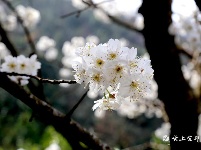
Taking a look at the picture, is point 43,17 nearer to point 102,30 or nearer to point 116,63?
point 102,30

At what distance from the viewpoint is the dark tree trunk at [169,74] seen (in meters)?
1.94

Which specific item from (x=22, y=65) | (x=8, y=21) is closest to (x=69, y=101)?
(x=8, y=21)

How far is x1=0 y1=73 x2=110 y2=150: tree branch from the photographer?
133cm

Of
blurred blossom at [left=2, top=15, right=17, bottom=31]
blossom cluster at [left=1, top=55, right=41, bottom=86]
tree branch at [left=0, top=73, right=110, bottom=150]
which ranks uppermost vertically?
blurred blossom at [left=2, top=15, right=17, bottom=31]

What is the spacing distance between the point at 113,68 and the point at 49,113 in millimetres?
460

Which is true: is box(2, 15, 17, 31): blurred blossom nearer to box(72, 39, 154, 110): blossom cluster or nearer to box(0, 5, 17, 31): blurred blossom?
box(0, 5, 17, 31): blurred blossom

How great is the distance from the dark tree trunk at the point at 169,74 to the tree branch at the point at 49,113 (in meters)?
0.65

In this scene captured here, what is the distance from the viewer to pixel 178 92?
6.75 feet

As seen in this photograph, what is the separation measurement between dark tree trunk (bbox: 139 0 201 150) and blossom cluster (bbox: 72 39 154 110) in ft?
2.92

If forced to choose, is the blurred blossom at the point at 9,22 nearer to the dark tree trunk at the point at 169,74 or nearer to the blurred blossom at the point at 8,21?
the blurred blossom at the point at 8,21

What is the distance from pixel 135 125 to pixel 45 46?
9.09 meters

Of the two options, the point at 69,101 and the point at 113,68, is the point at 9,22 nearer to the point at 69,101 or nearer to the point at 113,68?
the point at 113,68

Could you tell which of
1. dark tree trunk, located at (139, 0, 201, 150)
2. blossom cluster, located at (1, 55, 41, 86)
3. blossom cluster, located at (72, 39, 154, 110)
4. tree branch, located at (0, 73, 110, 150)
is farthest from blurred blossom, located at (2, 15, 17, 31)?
blossom cluster, located at (72, 39, 154, 110)

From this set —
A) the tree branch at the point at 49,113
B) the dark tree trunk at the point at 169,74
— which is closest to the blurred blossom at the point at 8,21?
the dark tree trunk at the point at 169,74
